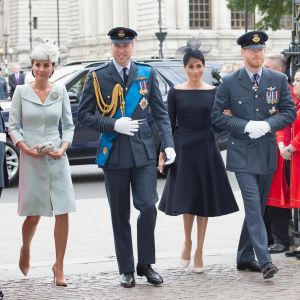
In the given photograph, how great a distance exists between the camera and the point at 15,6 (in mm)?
106562

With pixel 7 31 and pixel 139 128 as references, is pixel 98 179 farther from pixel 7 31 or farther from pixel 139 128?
pixel 7 31

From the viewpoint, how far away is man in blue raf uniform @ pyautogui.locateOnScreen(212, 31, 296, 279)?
29.2 feet

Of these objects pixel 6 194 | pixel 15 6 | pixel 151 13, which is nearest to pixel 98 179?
pixel 6 194

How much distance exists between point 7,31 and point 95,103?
100729 mm

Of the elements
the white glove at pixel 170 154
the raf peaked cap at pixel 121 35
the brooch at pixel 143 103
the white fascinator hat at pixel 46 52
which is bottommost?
the white glove at pixel 170 154

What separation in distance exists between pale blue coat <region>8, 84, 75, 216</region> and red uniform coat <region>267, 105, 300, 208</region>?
6.99 feet

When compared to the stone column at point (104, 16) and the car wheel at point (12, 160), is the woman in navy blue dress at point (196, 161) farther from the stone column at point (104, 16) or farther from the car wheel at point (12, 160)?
the stone column at point (104, 16)

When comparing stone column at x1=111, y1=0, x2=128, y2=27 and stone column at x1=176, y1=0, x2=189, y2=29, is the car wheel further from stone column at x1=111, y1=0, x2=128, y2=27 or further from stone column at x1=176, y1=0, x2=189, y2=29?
stone column at x1=111, y1=0, x2=128, y2=27

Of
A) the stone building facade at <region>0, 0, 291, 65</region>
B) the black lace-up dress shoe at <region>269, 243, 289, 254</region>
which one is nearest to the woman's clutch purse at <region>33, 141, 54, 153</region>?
the black lace-up dress shoe at <region>269, 243, 289, 254</region>

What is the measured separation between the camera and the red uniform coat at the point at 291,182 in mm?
9781

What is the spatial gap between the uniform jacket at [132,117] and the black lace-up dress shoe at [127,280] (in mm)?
864

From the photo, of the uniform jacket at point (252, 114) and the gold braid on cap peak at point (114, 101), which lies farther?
the uniform jacket at point (252, 114)

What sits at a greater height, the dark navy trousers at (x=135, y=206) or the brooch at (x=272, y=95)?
the brooch at (x=272, y=95)

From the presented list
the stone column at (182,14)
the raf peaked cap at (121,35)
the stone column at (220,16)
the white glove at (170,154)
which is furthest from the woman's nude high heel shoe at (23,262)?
the stone column at (220,16)
